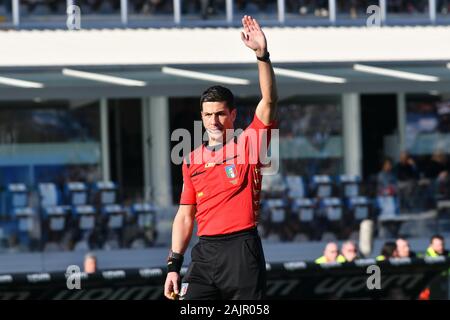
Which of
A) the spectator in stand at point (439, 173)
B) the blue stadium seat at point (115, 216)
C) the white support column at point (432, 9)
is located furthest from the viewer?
the spectator in stand at point (439, 173)

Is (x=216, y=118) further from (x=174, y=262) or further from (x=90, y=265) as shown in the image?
(x=90, y=265)

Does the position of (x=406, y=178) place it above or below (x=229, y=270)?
below

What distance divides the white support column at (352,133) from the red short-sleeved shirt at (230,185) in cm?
1457

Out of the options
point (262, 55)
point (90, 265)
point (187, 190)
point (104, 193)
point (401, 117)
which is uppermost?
point (262, 55)

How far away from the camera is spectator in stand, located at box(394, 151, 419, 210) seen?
16062 mm

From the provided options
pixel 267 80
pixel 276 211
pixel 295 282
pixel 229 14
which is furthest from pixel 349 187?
pixel 267 80

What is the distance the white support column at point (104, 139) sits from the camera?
19.6m

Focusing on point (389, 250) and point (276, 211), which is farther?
point (276, 211)

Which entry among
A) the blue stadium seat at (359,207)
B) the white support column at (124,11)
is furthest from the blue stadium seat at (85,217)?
the blue stadium seat at (359,207)

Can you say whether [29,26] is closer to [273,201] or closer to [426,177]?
[273,201]

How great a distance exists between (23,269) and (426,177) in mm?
6403

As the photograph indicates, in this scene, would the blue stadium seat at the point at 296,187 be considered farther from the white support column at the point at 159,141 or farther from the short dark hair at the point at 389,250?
the short dark hair at the point at 389,250

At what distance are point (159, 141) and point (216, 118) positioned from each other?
14503mm

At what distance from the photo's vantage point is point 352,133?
20703 mm
